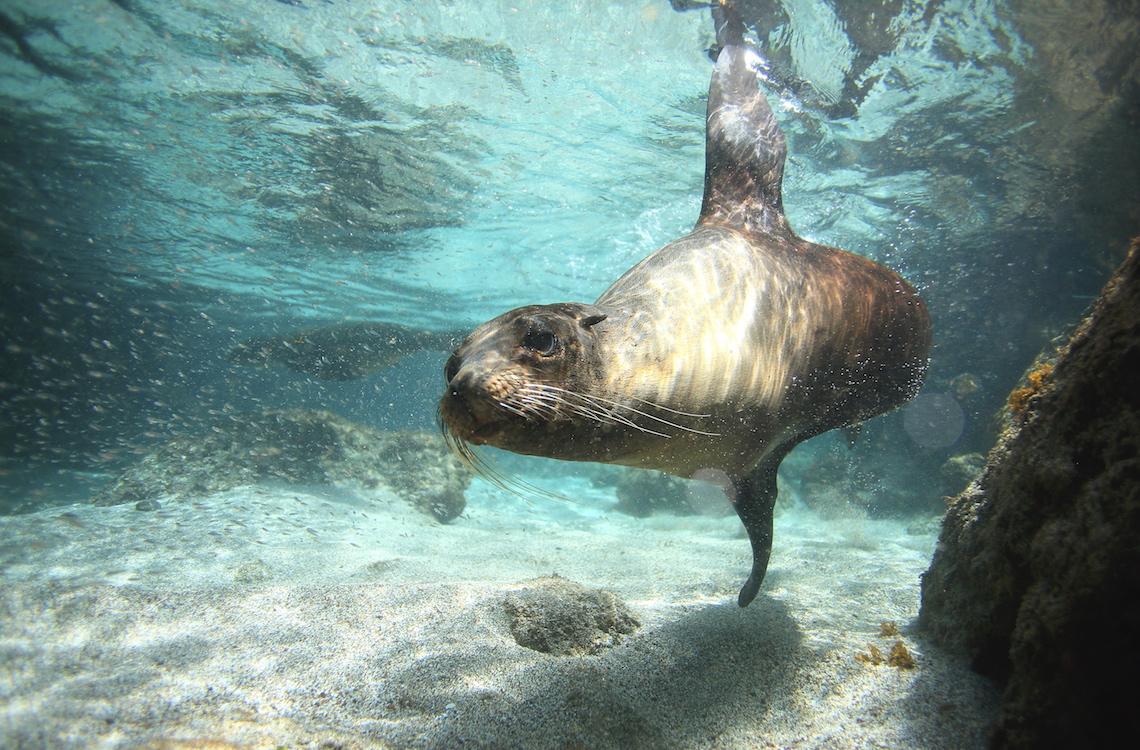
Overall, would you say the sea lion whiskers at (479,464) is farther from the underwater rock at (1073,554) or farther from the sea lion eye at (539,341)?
the underwater rock at (1073,554)

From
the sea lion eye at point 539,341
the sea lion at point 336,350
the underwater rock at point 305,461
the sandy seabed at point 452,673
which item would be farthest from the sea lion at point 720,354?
the sea lion at point 336,350

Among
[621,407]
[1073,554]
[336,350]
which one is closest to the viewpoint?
[1073,554]

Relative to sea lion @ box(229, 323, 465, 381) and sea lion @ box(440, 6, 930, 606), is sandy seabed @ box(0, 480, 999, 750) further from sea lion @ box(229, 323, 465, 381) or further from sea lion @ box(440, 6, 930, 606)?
sea lion @ box(229, 323, 465, 381)

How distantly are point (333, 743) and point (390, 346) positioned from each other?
55.1ft

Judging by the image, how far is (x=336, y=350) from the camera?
1639 cm

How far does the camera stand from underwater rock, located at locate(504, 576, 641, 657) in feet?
8.20

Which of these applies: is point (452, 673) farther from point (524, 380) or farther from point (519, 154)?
point (519, 154)

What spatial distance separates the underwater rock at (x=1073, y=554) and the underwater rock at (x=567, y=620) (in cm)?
166

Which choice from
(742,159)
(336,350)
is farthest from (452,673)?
(336,350)

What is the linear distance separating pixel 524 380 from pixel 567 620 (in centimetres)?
175

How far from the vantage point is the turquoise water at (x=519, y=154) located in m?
8.34

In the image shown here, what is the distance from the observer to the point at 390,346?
17156 mm

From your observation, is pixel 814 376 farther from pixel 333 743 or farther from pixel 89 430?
pixel 89 430

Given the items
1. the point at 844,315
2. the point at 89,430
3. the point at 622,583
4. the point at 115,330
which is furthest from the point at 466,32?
the point at 115,330
